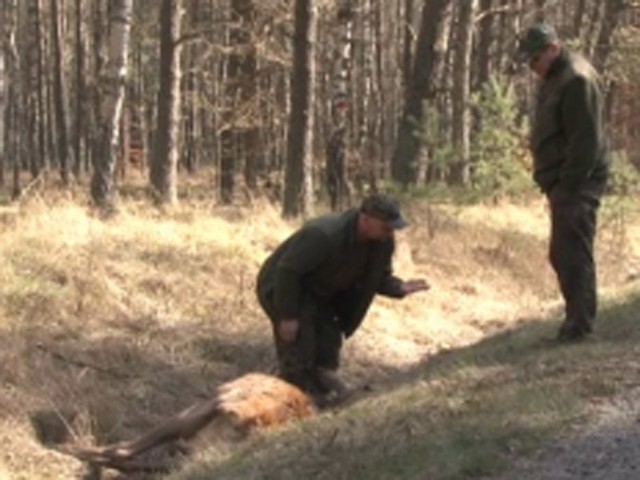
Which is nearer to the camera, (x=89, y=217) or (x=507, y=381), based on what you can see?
(x=507, y=381)

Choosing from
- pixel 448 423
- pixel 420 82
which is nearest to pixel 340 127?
pixel 420 82

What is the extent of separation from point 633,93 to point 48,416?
30874 mm

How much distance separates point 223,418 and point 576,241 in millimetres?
2717

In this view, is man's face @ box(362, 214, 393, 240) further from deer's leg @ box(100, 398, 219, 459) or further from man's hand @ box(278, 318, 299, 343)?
deer's leg @ box(100, 398, 219, 459)

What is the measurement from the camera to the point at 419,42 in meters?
18.2

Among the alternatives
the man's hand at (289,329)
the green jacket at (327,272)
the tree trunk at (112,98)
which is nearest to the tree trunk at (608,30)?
the tree trunk at (112,98)

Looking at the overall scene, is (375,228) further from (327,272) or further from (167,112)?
(167,112)

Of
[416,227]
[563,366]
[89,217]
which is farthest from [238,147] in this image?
[563,366]

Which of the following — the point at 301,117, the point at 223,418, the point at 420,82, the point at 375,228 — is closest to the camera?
the point at 223,418

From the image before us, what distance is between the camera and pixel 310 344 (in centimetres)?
793

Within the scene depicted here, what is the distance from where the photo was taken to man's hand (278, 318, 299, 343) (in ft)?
25.4

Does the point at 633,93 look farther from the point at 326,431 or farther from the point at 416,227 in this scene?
the point at 326,431

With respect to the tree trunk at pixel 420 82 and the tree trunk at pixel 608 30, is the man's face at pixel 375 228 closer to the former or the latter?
the tree trunk at pixel 420 82

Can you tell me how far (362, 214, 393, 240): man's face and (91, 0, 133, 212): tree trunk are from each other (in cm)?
614
